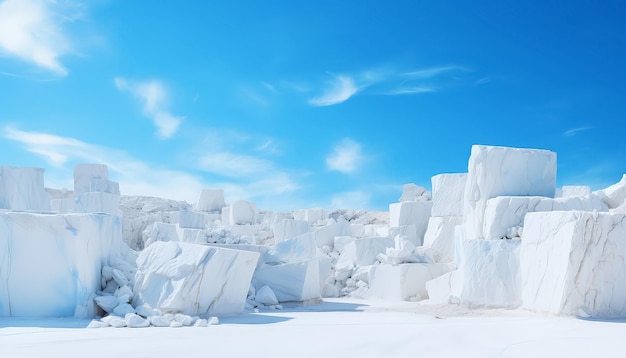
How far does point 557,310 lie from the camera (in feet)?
24.0

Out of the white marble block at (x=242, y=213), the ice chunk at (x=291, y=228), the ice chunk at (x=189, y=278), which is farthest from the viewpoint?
the white marble block at (x=242, y=213)

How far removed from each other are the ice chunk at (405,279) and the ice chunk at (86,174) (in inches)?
483

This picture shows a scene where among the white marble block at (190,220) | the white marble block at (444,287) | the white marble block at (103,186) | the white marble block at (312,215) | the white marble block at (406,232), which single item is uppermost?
the white marble block at (103,186)

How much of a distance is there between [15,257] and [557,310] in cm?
682

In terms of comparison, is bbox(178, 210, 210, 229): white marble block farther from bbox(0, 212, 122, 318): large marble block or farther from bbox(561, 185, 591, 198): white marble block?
bbox(561, 185, 591, 198): white marble block

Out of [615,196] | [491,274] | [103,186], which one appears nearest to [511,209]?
[491,274]

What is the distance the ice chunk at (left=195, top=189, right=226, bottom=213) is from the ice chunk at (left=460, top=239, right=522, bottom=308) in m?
18.6

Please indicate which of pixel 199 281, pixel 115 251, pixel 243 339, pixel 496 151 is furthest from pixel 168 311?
pixel 496 151

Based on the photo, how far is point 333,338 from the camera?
562 centimetres

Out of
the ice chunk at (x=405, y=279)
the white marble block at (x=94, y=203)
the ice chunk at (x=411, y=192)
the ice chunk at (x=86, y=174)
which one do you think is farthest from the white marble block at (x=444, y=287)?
the ice chunk at (x=86, y=174)

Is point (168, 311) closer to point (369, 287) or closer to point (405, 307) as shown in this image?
point (405, 307)

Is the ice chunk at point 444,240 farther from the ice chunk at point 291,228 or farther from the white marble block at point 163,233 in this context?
the white marble block at point 163,233

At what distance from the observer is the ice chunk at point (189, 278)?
7.37m

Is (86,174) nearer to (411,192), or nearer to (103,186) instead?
Answer: (103,186)
